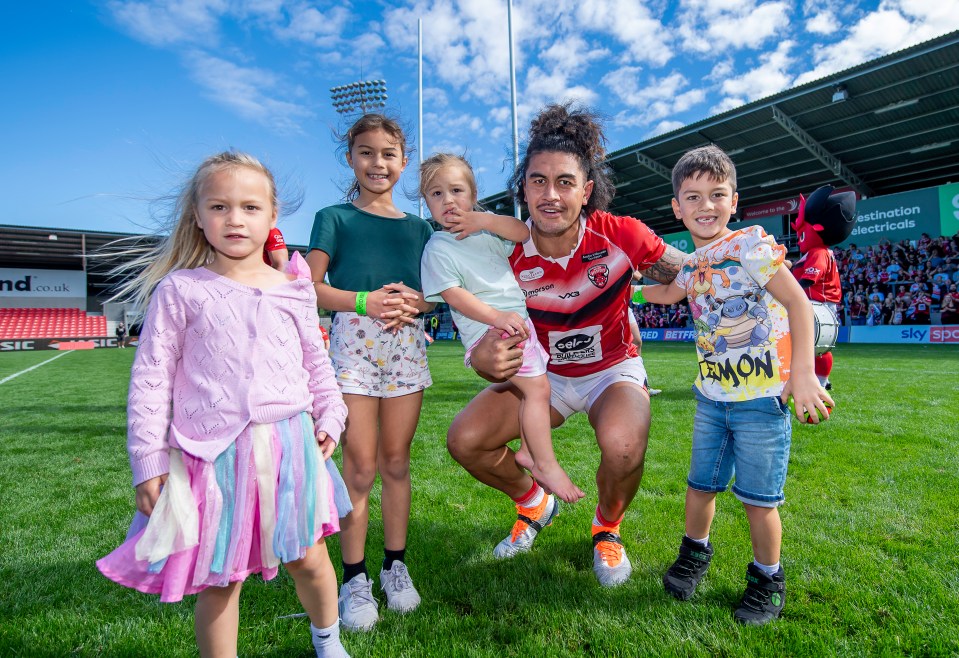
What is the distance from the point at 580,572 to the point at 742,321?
1.43 metres

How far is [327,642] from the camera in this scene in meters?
1.92

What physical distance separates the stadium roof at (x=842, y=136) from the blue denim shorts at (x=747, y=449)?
20309 millimetres

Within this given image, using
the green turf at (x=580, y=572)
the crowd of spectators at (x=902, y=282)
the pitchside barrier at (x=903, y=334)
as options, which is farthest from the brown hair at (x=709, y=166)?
the crowd of spectators at (x=902, y=282)

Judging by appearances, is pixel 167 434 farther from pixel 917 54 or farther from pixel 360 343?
pixel 917 54

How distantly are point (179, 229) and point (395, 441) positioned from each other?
4.22ft

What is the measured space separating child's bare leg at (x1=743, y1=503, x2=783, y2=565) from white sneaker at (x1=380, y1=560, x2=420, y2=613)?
4.82 ft

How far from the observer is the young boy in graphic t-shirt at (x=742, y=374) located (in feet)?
7.19

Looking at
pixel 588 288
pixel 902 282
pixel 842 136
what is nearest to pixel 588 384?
pixel 588 288

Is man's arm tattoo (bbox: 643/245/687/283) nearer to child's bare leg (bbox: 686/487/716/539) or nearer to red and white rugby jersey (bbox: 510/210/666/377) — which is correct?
red and white rugby jersey (bbox: 510/210/666/377)

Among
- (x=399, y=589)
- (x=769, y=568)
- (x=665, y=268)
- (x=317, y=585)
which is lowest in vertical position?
(x=399, y=589)

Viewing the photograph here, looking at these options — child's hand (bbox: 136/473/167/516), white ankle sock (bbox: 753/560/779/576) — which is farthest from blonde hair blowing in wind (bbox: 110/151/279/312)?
white ankle sock (bbox: 753/560/779/576)

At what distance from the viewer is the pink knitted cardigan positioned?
Result: 1625 millimetres

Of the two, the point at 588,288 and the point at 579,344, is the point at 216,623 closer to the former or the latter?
Answer: the point at 579,344

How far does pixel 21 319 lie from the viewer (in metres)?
40.3
